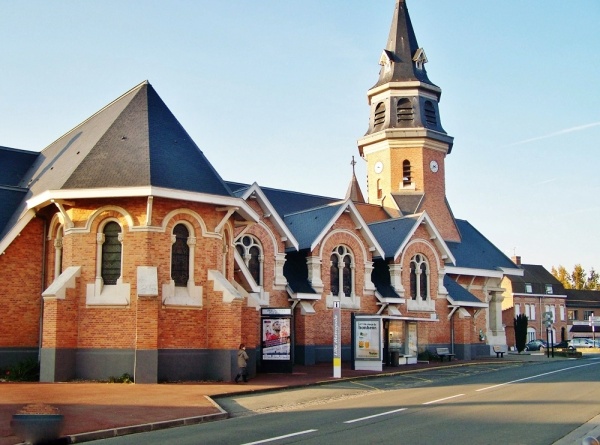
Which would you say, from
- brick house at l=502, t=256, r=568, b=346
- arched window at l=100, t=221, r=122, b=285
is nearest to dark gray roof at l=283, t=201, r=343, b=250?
arched window at l=100, t=221, r=122, b=285

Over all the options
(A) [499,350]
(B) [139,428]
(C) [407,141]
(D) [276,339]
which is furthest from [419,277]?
(B) [139,428]

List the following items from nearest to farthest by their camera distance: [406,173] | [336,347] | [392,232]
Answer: [336,347] < [392,232] < [406,173]

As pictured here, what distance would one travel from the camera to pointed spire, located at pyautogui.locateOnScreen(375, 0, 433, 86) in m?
47.4

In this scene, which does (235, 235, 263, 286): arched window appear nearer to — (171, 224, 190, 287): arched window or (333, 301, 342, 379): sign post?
(333, 301, 342, 379): sign post

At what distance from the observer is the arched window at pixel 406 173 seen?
4709 cm

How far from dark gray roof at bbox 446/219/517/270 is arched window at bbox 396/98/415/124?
8.62 m

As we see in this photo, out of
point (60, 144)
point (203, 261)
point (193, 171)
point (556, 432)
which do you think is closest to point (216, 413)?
point (556, 432)

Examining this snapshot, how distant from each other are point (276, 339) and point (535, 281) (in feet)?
196

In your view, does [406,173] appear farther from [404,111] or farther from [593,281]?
[593,281]

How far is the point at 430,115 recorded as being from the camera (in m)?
47.4

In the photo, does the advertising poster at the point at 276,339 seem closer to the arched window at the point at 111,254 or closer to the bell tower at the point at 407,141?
the arched window at the point at 111,254

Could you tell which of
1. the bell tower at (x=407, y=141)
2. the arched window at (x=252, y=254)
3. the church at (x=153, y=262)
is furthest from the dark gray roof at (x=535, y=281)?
the arched window at (x=252, y=254)

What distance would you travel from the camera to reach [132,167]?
75.7 ft

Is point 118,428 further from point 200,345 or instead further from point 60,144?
point 60,144
